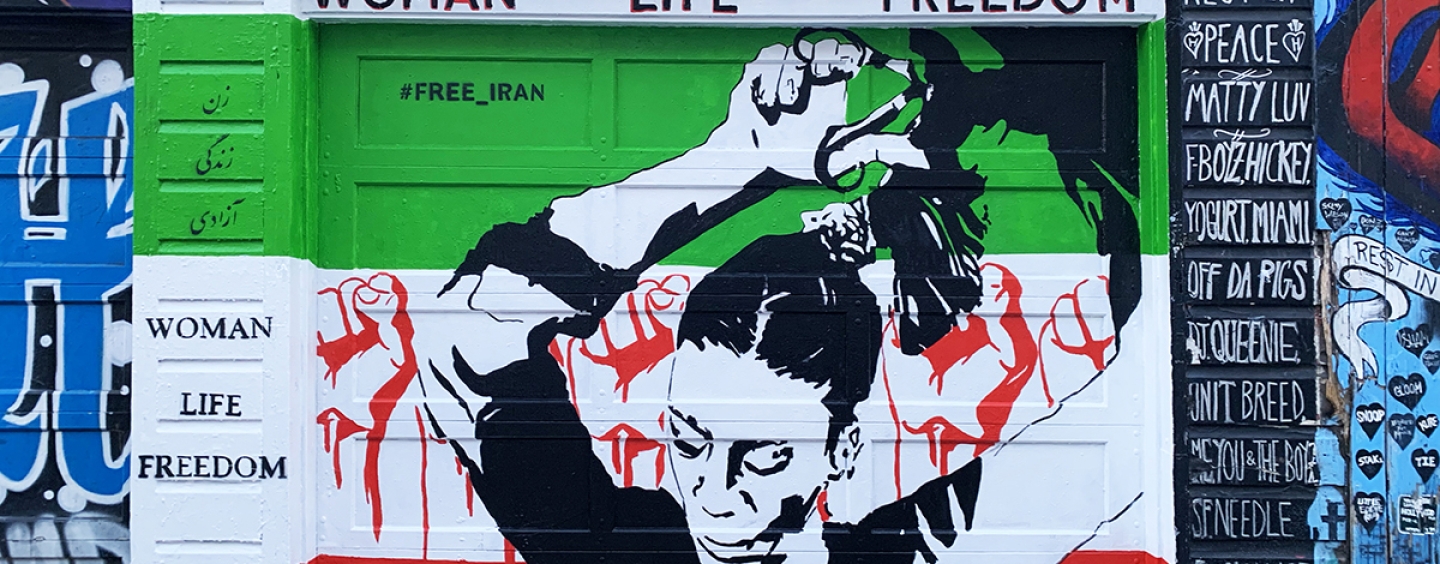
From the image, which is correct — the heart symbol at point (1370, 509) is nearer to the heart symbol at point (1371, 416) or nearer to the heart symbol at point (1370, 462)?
the heart symbol at point (1370, 462)

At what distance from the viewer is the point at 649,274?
399cm

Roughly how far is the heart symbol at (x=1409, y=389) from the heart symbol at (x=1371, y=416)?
0.24 ft

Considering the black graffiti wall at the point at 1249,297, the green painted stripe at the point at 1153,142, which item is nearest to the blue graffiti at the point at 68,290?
the green painted stripe at the point at 1153,142

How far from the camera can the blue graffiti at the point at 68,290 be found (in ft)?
12.8

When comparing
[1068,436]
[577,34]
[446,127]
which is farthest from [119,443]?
[1068,436]

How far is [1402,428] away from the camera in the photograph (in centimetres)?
379

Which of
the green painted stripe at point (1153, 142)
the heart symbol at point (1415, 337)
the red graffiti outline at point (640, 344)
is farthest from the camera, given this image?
the red graffiti outline at point (640, 344)

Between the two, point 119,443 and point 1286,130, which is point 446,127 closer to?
point 119,443

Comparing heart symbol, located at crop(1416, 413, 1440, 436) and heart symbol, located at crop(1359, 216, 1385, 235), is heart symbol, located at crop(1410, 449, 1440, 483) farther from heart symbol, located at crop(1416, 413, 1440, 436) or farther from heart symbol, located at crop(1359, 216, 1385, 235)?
heart symbol, located at crop(1359, 216, 1385, 235)

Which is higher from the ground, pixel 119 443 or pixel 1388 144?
pixel 1388 144

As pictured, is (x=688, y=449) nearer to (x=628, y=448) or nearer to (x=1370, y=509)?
(x=628, y=448)

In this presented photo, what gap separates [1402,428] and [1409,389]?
5.6 inches

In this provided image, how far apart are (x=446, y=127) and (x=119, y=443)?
1.70 meters

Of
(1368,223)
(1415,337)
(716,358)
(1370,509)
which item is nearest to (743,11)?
(716,358)
